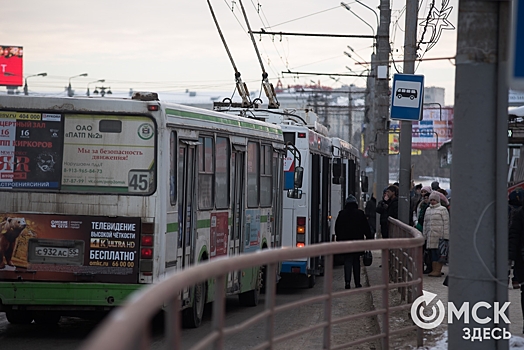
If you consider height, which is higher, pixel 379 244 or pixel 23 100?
pixel 23 100

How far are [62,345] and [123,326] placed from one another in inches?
290

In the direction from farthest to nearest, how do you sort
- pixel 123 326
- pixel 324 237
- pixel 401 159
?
pixel 324 237 < pixel 401 159 < pixel 123 326

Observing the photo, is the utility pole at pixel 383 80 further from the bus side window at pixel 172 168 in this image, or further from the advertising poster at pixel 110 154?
the advertising poster at pixel 110 154

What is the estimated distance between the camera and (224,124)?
12.4 metres

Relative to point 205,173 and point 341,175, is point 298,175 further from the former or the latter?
point 341,175

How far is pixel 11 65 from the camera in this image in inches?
2680

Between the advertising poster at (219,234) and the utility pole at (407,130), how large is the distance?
5.71 m

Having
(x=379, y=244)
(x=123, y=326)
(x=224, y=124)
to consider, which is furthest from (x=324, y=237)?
(x=123, y=326)

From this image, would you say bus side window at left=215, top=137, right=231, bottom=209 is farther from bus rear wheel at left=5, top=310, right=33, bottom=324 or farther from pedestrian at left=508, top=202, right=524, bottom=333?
pedestrian at left=508, top=202, right=524, bottom=333

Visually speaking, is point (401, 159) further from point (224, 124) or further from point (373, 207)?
point (373, 207)

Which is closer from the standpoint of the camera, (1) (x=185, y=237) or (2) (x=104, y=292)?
(2) (x=104, y=292)

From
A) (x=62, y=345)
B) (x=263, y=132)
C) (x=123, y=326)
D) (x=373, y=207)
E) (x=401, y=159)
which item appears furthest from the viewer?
(x=373, y=207)

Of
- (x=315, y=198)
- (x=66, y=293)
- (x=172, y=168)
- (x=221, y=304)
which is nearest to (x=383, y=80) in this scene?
(x=315, y=198)

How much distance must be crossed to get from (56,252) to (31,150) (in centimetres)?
116
